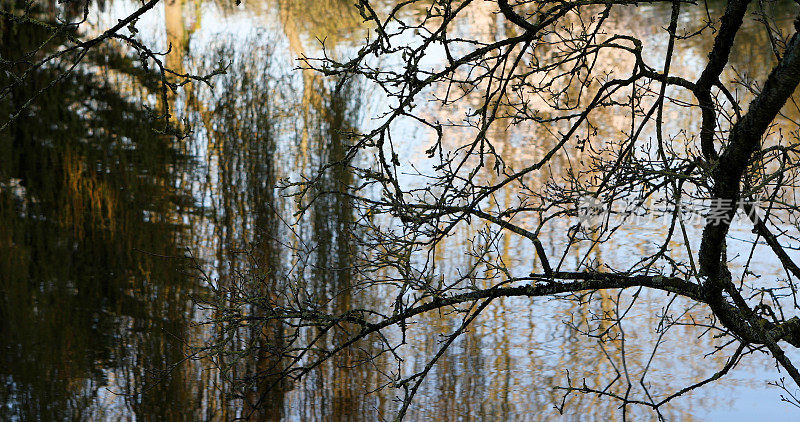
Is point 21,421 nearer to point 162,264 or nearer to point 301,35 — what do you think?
point 162,264

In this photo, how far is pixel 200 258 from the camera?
869cm

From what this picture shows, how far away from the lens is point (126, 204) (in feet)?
30.9

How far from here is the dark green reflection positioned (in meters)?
7.59

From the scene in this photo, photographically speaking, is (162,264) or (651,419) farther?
(162,264)

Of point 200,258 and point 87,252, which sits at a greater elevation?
point 87,252

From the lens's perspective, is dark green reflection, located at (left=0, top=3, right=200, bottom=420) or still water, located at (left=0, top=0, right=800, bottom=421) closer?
still water, located at (left=0, top=0, right=800, bottom=421)

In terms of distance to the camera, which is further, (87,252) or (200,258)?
(87,252)

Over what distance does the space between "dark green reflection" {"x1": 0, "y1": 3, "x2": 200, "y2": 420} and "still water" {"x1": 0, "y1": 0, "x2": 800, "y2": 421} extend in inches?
0.7

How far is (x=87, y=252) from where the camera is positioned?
9008mm

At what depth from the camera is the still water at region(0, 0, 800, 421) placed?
291 inches

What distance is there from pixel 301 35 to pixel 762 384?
25.9 feet

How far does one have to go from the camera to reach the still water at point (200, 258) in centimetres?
739

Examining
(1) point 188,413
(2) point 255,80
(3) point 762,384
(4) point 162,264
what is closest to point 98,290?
(4) point 162,264

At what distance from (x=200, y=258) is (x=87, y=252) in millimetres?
1340
